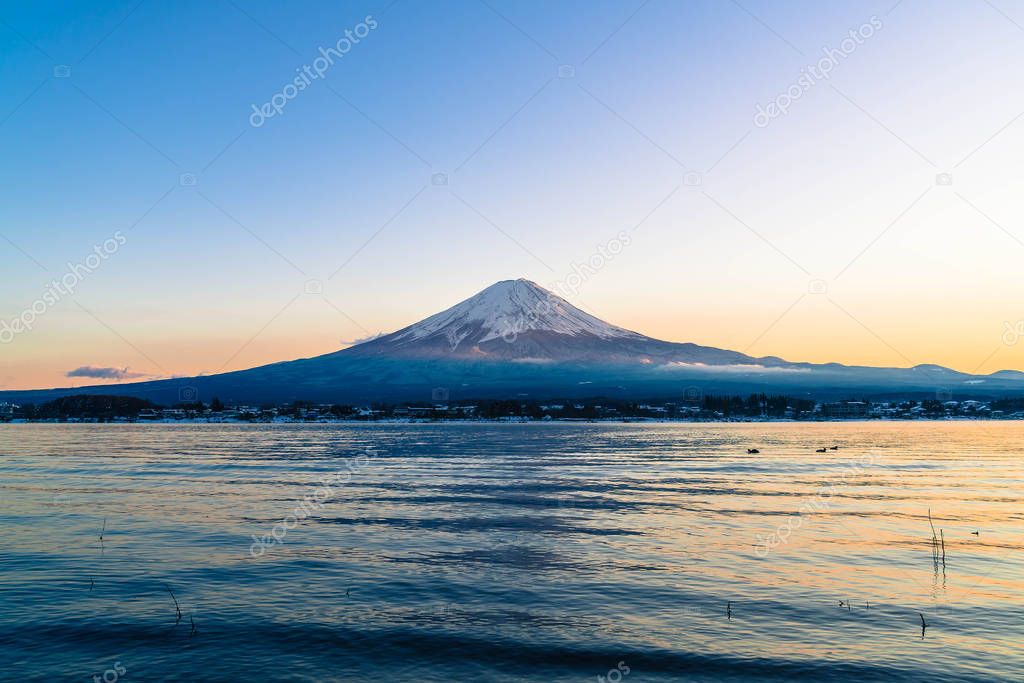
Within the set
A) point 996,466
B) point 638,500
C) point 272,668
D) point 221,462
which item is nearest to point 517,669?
point 272,668

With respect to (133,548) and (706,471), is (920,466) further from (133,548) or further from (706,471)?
(133,548)

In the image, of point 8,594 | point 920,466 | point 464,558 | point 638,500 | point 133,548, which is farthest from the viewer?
point 920,466

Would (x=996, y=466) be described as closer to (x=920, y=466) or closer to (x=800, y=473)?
(x=920, y=466)

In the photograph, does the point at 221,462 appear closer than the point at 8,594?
No

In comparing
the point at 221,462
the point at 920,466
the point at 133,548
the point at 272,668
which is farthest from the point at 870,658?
the point at 221,462

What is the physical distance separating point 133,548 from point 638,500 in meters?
30.4

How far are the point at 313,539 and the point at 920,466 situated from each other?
2843 inches

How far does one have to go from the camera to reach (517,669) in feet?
61.9

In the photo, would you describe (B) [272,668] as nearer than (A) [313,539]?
Yes

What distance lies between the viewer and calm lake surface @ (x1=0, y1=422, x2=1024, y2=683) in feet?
64.0

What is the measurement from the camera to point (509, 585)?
88.9 ft

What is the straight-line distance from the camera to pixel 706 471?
75.9 metres

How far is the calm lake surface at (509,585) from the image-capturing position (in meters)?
19.5

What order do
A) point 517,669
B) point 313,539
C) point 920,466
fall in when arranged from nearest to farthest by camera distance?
point 517,669
point 313,539
point 920,466
